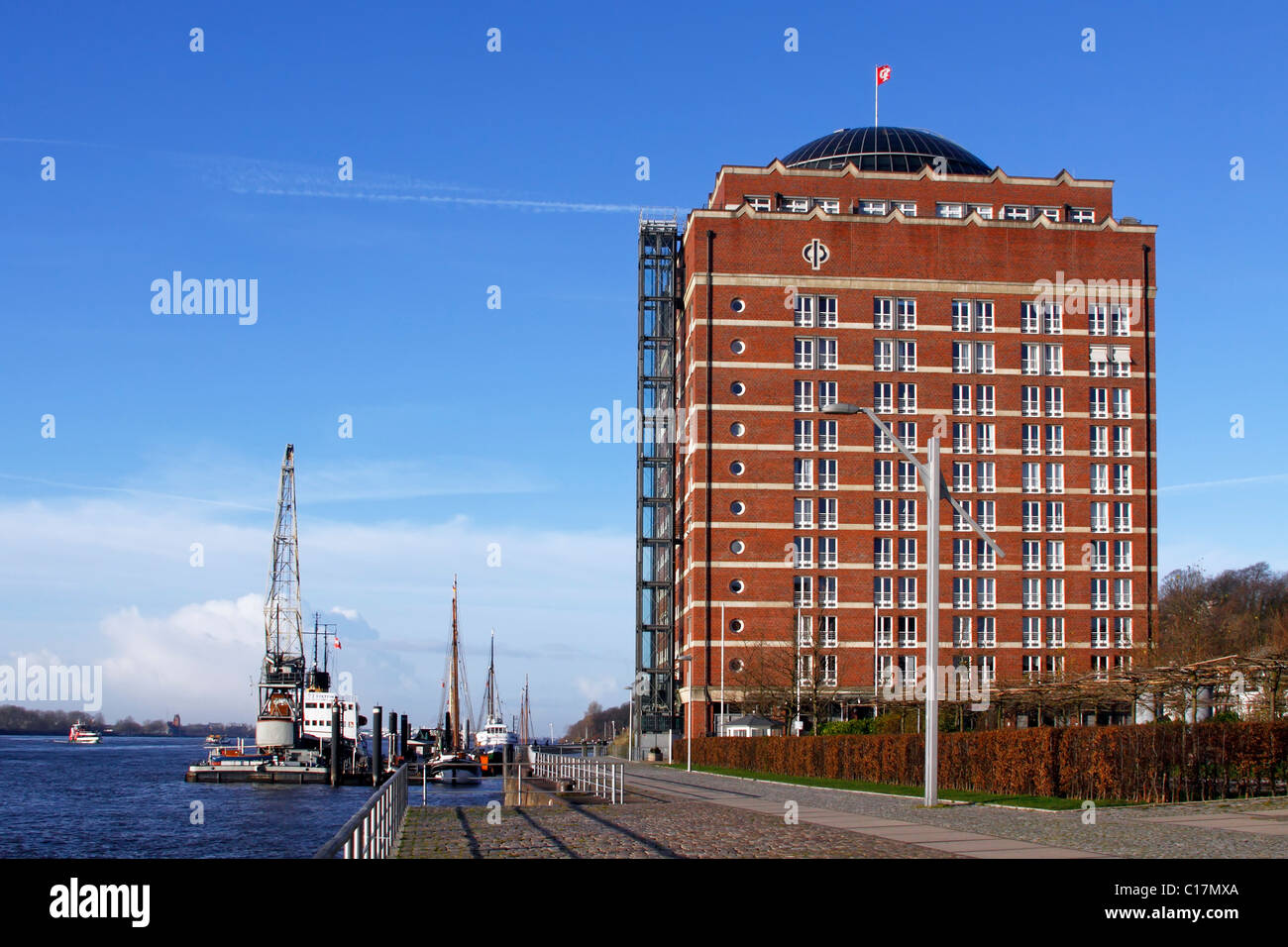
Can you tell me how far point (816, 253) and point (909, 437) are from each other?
1501cm

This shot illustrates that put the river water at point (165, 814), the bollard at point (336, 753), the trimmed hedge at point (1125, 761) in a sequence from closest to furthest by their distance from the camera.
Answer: the trimmed hedge at point (1125, 761), the river water at point (165, 814), the bollard at point (336, 753)

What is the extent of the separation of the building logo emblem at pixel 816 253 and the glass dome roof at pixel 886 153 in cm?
996

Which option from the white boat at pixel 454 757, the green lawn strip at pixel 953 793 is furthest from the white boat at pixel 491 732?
the green lawn strip at pixel 953 793

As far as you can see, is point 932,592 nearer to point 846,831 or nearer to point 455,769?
point 846,831

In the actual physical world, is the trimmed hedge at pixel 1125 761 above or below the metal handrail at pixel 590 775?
above

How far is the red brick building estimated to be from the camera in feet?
315

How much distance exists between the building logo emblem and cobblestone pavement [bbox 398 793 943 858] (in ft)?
241

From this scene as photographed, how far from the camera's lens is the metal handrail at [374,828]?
11228 millimetres

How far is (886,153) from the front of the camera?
108875mm

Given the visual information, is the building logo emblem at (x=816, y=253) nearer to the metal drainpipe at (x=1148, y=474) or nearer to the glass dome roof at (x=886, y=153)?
the glass dome roof at (x=886, y=153)

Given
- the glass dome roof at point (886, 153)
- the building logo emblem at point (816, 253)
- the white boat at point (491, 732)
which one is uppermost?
the glass dome roof at point (886, 153)

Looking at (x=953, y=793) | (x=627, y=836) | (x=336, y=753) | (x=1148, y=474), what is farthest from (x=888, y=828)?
(x=1148, y=474)
